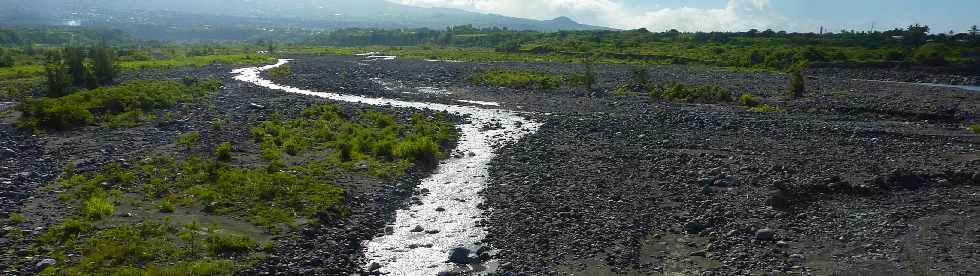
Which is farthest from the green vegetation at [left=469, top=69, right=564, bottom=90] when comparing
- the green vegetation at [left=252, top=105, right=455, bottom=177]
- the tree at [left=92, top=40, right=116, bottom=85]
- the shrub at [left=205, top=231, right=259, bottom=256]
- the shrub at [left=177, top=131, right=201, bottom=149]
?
the shrub at [left=205, top=231, right=259, bottom=256]

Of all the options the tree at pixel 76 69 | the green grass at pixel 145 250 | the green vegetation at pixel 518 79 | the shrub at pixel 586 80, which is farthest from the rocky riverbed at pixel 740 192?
the tree at pixel 76 69

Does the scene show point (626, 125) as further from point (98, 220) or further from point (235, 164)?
point (98, 220)

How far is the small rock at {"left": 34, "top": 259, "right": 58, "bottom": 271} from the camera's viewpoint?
44.9 feet

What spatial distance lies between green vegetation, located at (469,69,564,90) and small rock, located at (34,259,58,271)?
4289cm

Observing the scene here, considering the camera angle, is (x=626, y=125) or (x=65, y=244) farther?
(x=626, y=125)

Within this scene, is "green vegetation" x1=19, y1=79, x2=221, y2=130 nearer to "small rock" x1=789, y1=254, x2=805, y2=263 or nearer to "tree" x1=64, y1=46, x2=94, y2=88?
"tree" x1=64, y1=46, x2=94, y2=88

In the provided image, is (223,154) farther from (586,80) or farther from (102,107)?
(586,80)

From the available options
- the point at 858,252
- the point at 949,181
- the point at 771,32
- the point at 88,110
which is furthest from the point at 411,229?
the point at 771,32

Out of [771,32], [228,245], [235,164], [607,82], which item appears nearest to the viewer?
[228,245]

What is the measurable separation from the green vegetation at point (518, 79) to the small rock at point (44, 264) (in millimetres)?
42892

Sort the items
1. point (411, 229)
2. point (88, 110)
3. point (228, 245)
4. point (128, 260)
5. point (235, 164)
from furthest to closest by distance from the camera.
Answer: point (88, 110) → point (235, 164) → point (411, 229) → point (228, 245) → point (128, 260)

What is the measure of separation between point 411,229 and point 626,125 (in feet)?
63.3

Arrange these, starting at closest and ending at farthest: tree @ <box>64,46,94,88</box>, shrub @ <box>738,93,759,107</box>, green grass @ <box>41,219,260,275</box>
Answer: green grass @ <box>41,219,260,275</box>
shrub @ <box>738,93,759,107</box>
tree @ <box>64,46,94,88</box>

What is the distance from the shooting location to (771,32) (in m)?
133
